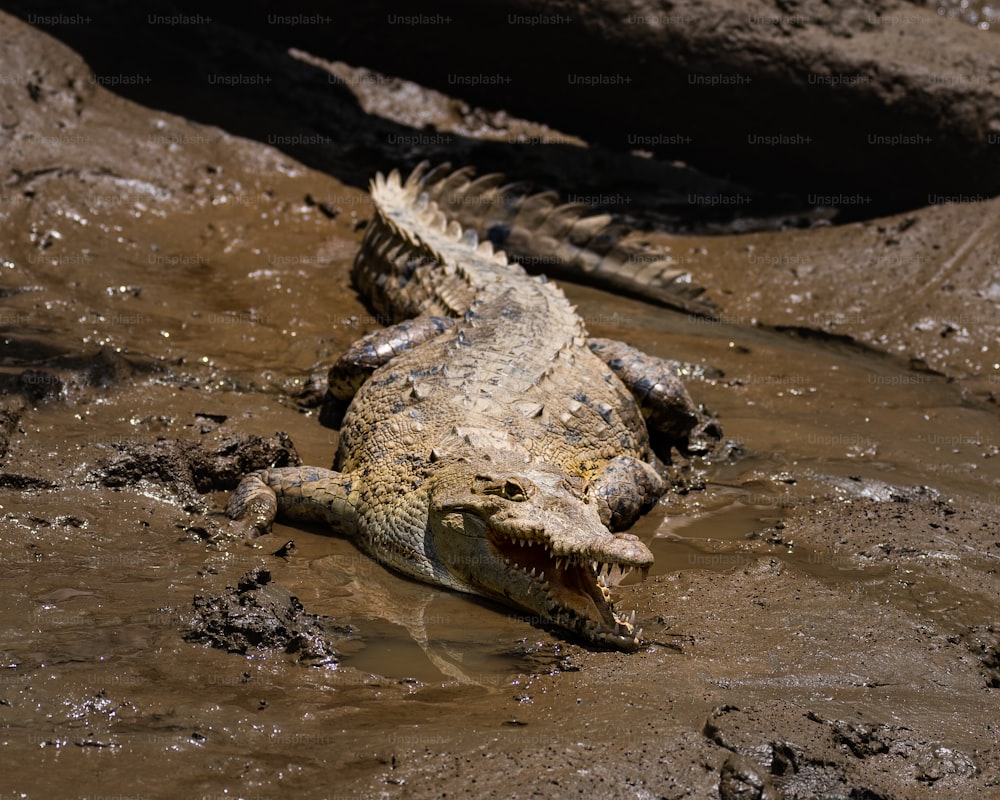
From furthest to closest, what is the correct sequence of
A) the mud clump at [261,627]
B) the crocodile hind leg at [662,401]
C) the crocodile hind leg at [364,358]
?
1. the crocodile hind leg at [662,401]
2. the crocodile hind leg at [364,358]
3. the mud clump at [261,627]

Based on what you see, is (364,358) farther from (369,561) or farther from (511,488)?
(511,488)

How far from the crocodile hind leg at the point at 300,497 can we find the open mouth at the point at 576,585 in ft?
2.85

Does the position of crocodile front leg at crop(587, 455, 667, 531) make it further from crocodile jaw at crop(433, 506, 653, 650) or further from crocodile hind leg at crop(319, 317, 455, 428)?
crocodile hind leg at crop(319, 317, 455, 428)

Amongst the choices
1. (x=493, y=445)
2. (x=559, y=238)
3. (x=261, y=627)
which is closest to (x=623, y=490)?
(x=493, y=445)

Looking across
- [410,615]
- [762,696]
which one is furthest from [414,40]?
[762,696]

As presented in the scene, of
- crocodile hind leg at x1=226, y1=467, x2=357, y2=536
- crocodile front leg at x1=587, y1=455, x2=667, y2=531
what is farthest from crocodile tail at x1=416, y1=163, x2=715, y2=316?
crocodile hind leg at x1=226, y1=467, x2=357, y2=536

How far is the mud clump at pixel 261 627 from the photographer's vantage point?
3.62m

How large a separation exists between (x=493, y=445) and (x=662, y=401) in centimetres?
159

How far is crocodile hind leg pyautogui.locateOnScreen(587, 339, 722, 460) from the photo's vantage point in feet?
19.6

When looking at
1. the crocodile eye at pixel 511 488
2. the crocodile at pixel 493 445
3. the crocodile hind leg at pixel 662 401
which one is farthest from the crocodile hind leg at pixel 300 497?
the crocodile hind leg at pixel 662 401

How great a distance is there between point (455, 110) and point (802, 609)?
289 inches

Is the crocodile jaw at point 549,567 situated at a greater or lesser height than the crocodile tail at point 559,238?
lesser

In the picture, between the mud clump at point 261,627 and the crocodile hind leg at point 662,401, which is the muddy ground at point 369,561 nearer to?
the mud clump at point 261,627

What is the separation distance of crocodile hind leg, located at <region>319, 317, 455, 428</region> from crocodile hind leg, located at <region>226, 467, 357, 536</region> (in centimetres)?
98
